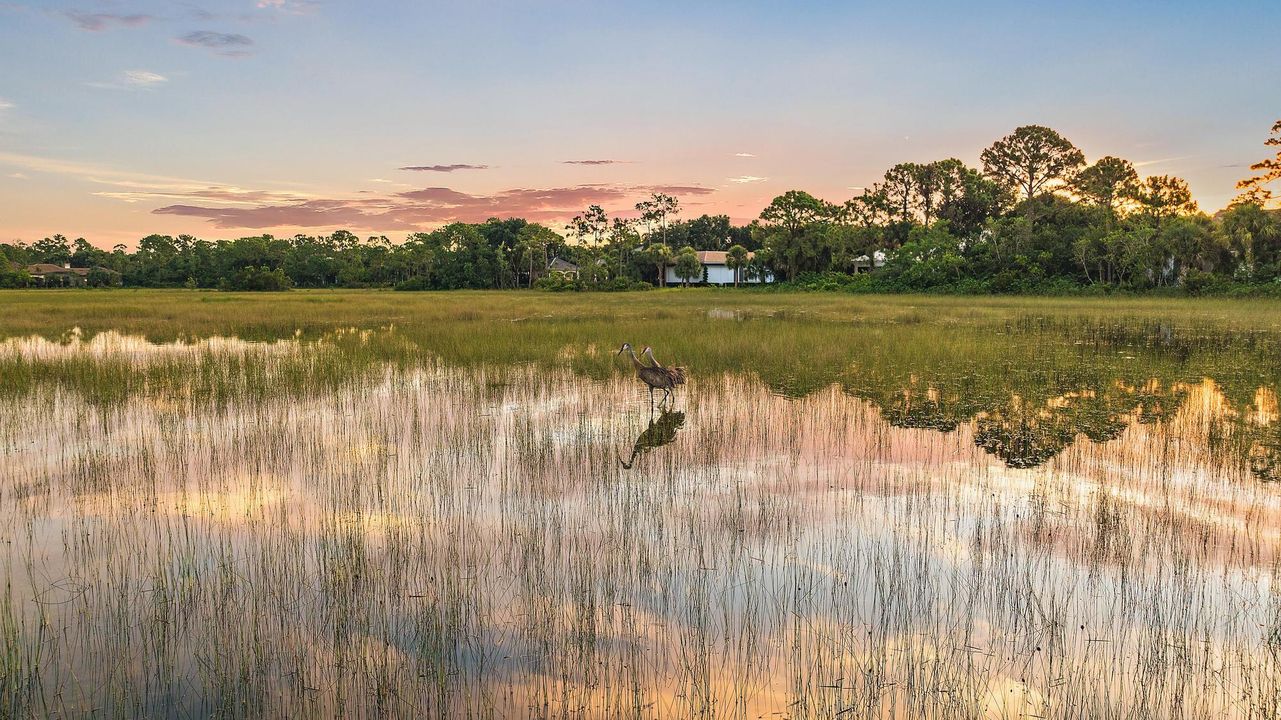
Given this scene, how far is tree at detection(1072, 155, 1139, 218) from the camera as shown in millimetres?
56688

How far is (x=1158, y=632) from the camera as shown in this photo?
472 cm

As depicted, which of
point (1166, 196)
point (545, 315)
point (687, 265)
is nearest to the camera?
point (545, 315)

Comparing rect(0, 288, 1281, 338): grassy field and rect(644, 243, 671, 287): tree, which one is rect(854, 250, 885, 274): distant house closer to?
rect(644, 243, 671, 287): tree

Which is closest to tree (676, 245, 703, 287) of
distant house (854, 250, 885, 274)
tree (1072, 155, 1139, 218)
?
distant house (854, 250, 885, 274)

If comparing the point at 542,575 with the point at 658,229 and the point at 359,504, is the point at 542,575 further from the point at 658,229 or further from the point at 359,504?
the point at 658,229

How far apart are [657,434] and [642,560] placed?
455 centimetres

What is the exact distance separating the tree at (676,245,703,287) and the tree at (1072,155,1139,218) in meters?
34.4

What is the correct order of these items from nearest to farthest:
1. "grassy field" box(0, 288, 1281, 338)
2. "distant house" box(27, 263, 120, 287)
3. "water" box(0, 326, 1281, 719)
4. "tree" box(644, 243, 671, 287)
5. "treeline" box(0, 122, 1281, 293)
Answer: "water" box(0, 326, 1281, 719) → "grassy field" box(0, 288, 1281, 338) → "treeline" box(0, 122, 1281, 293) → "tree" box(644, 243, 671, 287) → "distant house" box(27, 263, 120, 287)

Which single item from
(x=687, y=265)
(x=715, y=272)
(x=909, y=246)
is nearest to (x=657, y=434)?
(x=909, y=246)

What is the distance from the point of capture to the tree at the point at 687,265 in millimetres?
77812

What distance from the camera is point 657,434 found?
413 inches

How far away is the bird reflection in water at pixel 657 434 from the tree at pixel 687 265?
6679 centimetres

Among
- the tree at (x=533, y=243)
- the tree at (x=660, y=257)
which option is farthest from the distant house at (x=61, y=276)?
the tree at (x=660, y=257)

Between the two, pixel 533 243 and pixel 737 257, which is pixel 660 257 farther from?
pixel 533 243
